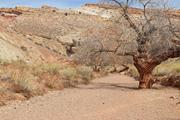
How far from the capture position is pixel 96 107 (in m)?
16.0

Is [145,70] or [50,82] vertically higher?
[145,70]

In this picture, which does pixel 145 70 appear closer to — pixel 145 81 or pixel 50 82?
pixel 145 81

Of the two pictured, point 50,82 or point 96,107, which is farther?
point 50,82

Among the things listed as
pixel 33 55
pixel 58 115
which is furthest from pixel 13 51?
pixel 58 115

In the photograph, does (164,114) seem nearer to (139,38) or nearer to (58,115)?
(58,115)

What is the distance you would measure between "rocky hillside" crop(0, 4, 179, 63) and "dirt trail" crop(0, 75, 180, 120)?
655 inches

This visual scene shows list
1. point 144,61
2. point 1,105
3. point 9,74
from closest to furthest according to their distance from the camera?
point 1,105 < point 9,74 < point 144,61

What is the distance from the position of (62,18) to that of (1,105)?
2159 inches

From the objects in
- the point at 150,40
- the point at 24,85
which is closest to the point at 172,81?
the point at 150,40

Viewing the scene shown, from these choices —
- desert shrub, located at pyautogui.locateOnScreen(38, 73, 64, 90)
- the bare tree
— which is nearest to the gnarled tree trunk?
the bare tree

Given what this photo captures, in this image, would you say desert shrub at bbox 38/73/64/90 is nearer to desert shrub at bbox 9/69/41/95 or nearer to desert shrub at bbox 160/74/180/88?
desert shrub at bbox 9/69/41/95

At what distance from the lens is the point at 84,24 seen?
232 ft

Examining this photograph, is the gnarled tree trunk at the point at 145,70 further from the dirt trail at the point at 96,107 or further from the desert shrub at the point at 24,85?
the desert shrub at the point at 24,85

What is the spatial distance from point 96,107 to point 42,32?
45689 millimetres
